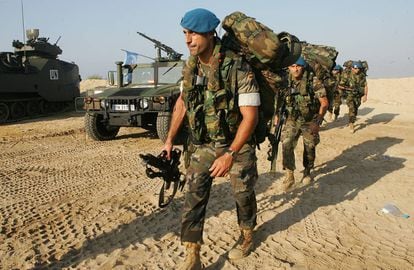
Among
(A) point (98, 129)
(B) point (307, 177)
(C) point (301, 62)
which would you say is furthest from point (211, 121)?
(A) point (98, 129)

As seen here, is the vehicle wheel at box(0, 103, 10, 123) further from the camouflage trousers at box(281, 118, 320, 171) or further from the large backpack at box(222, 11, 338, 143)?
the large backpack at box(222, 11, 338, 143)

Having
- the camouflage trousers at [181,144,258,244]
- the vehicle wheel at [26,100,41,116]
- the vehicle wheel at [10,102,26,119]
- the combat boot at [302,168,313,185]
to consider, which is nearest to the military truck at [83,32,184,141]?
the combat boot at [302,168,313,185]

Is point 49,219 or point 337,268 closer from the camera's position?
point 337,268

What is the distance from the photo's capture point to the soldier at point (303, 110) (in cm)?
472

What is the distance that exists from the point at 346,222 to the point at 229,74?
6.80 feet

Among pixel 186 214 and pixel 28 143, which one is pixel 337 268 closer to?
pixel 186 214

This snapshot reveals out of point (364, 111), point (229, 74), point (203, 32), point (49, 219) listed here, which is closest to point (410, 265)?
point (229, 74)

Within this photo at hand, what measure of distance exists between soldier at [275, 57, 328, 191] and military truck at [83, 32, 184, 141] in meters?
2.82

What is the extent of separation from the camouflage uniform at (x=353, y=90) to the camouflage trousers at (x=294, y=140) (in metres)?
5.15

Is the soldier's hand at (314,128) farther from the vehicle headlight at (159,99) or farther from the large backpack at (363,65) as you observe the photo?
the large backpack at (363,65)

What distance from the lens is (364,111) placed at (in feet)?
48.8

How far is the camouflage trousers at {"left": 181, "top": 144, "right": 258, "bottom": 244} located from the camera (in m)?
2.63

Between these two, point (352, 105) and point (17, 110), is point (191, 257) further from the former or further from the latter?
point (17, 110)

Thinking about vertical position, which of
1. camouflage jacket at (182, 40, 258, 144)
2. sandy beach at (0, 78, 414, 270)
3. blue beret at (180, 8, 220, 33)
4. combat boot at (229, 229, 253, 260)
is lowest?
sandy beach at (0, 78, 414, 270)
